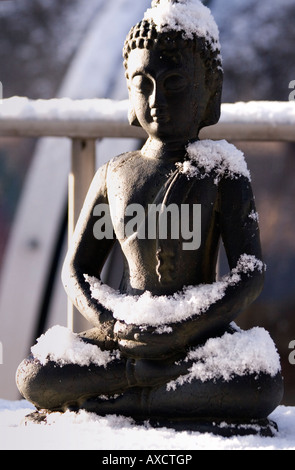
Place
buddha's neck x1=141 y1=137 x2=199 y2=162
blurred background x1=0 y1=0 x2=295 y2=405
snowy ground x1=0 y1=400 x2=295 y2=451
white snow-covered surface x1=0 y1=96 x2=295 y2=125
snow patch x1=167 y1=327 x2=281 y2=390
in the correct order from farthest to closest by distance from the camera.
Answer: blurred background x1=0 y1=0 x2=295 y2=405, white snow-covered surface x1=0 y1=96 x2=295 y2=125, buddha's neck x1=141 y1=137 x2=199 y2=162, snow patch x1=167 y1=327 x2=281 y2=390, snowy ground x1=0 y1=400 x2=295 y2=451

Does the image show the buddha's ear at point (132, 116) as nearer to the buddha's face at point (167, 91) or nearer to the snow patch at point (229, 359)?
the buddha's face at point (167, 91)

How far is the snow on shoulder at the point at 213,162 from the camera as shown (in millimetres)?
1789

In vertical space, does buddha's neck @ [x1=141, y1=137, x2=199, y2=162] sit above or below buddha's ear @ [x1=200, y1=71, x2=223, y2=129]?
below

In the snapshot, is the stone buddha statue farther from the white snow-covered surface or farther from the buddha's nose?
the white snow-covered surface

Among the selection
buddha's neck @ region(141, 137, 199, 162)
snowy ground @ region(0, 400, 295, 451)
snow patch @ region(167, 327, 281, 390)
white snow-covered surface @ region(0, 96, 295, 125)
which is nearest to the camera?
snowy ground @ region(0, 400, 295, 451)

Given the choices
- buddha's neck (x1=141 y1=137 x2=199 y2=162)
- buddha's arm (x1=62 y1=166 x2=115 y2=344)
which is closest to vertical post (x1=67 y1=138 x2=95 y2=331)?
buddha's arm (x1=62 y1=166 x2=115 y2=344)

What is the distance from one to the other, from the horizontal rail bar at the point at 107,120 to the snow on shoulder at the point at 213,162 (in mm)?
418

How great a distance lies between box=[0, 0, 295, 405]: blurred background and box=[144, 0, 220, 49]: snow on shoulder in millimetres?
1125

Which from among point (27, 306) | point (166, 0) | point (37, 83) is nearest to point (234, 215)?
point (166, 0)

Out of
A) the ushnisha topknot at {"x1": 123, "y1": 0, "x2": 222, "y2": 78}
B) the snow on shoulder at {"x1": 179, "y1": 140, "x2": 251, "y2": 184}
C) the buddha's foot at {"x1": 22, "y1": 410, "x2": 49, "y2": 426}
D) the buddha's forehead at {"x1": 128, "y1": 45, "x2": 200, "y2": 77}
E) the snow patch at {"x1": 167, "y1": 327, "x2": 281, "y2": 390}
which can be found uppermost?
the ushnisha topknot at {"x1": 123, "y1": 0, "x2": 222, "y2": 78}

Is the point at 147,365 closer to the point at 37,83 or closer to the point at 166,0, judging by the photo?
the point at 166,0

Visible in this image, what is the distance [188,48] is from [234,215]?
1.22 ft

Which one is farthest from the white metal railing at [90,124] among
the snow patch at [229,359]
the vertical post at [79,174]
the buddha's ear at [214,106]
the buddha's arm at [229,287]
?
the snow patch at [229,359]

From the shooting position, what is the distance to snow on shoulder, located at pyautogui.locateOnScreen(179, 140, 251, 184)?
1.79 meters
